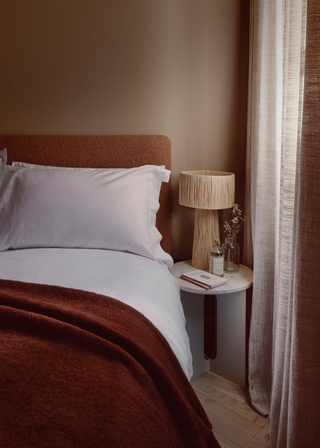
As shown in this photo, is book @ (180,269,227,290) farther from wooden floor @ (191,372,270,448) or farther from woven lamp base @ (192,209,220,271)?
wooden floor @ (191,372,270,448)

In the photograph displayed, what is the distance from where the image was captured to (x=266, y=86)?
1.81m

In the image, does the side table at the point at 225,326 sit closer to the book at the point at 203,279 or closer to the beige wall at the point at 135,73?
the book at the point at 203,279

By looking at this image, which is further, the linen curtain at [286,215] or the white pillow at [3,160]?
the white pillow at [3,160]

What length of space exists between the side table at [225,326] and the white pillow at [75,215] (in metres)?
0.40

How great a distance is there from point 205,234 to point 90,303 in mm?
1074

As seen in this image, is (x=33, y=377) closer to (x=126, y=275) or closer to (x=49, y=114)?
(x=126, y=275)

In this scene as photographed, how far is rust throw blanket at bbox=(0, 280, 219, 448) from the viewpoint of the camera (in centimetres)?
69

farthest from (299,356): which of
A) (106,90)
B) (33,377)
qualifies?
(106,90)

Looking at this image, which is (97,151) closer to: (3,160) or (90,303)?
(3,160)

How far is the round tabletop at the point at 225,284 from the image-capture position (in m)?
1.81

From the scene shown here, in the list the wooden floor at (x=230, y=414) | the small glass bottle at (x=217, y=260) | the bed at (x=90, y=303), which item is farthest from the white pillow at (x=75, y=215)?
the wooden floor at (x=230, y=414)

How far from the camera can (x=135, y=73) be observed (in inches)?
87.2

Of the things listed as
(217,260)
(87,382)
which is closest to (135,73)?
(217,260)

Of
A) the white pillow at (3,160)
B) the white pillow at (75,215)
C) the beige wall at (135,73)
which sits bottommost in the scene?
the white pillow at (75,215)
